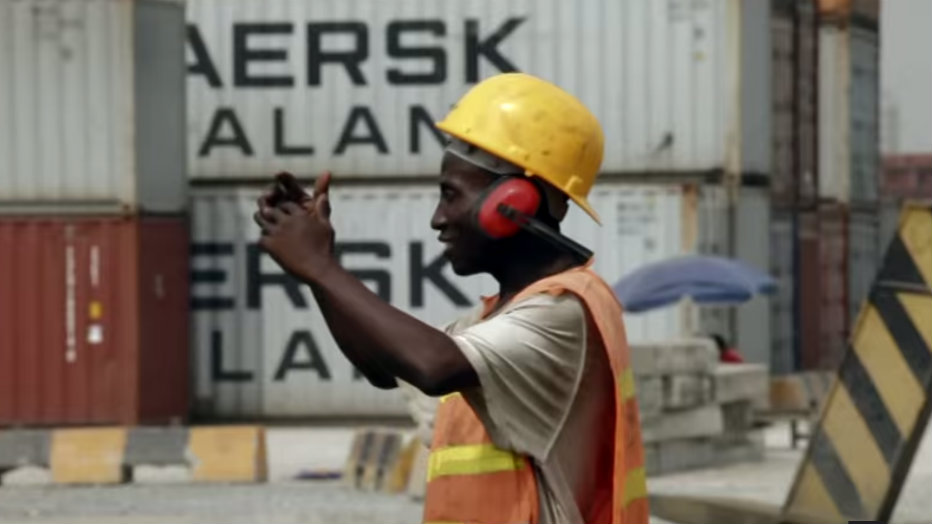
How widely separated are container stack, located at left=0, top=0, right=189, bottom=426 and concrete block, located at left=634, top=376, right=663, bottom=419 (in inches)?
267

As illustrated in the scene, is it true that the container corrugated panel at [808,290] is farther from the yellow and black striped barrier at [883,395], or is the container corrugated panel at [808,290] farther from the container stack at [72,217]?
the yellow and black striped barrier at [883,395]

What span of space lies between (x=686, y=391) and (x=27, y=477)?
5162 mm

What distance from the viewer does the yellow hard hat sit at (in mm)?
4430

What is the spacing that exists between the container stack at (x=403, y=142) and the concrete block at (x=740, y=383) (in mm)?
4982

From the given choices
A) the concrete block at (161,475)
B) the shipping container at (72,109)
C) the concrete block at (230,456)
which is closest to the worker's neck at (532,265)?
the concrete block at (230,456)

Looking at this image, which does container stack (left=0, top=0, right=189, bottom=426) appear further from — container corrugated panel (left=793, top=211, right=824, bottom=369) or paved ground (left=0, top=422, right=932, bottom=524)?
container corrugated panel (left=793, top=211, right=824, bottom=369)

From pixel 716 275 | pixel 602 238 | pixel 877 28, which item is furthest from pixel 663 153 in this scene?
pixel 877 28

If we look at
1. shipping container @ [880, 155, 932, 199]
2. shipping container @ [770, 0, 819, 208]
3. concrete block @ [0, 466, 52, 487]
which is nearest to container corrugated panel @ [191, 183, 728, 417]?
shipping container @ [770, 0, 819, 208]

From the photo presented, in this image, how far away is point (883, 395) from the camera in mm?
11547

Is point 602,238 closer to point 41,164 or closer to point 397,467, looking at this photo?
point 41,164

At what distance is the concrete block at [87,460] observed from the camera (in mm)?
19375

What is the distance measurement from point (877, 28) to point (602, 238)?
9.03m

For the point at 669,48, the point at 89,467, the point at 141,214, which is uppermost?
the point at 669,48

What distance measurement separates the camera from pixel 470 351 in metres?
4.17
